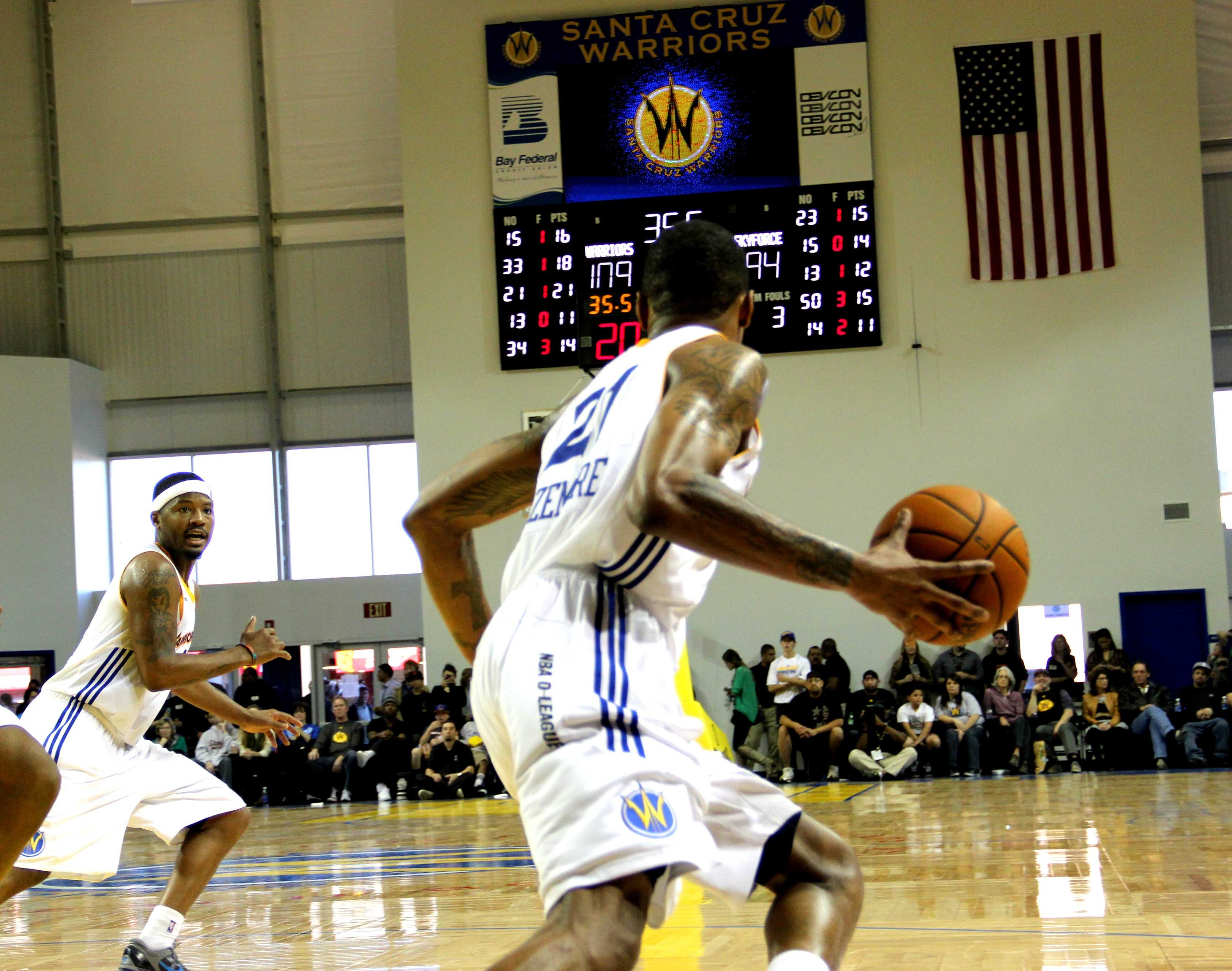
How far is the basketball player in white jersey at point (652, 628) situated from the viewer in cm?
196

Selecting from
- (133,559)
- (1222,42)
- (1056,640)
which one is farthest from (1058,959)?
(1222,42)

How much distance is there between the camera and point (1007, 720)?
13.4m

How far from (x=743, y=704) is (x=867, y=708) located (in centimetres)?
137

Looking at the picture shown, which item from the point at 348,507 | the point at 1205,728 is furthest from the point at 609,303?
the point at 348,507

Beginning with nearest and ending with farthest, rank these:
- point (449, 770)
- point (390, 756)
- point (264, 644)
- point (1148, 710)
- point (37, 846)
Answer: point (37, 846) → point (264, 644) → point (1148, 710) → point (449, 770) → point (390, 756)

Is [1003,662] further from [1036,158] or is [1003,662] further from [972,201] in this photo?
[1036,158]

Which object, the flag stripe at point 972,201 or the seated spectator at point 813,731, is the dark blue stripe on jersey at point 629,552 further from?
the flag stripe at point 972,201

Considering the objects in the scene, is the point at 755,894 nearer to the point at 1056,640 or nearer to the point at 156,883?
the point at 156,883

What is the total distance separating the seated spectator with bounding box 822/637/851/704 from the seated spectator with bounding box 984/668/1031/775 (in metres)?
1.42

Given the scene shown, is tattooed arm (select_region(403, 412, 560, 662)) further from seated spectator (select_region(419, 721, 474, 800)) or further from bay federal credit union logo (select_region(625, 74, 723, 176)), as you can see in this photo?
bay federal credit union logo (select_region(625, 74, 723, 176))

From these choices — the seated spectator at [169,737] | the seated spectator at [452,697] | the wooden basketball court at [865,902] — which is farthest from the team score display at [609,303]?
the seated spectator at [169,737]

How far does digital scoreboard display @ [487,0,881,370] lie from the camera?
1480cm

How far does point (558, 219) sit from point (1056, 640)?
712 cm

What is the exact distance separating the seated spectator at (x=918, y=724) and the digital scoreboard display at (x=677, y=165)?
413cm
